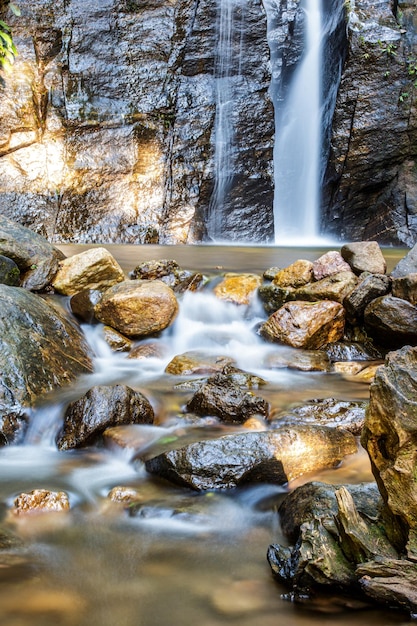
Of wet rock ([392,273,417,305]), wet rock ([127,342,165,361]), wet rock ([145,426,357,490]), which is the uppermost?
wet rock ([392,273,417,305])

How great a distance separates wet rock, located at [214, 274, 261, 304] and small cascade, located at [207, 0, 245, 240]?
7.15 m

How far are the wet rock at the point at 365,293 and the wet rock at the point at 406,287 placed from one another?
188 mm

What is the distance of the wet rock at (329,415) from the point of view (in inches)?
141

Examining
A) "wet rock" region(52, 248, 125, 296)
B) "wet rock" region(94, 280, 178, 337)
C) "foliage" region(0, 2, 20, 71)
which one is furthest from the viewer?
"foliage" region(0, 2, 20, 71)

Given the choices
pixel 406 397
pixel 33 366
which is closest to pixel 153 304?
pixel 33 366

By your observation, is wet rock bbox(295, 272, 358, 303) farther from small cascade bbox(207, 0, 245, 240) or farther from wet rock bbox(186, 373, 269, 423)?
small cascade bbox(207, 0, 245, 240)

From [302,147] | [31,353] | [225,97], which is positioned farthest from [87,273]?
[302,147]

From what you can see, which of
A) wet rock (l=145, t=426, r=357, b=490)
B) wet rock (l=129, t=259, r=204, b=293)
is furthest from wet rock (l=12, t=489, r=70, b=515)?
wet rock (l=129, t=259, r=204, b=293)

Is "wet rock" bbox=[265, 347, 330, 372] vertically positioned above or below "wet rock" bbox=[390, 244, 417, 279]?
below

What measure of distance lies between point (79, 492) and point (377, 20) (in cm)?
1564

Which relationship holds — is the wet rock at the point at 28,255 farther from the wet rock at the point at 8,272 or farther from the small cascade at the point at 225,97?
the small cascade at the point at 225,97

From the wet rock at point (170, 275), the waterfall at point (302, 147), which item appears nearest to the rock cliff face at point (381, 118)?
→ the waterfall at point (302, 147)

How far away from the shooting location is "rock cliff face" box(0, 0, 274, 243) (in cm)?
1282

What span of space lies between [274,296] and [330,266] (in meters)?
0.84
